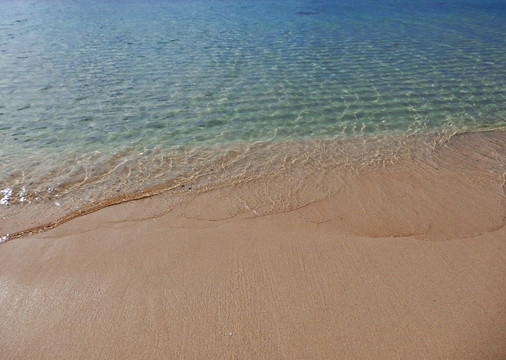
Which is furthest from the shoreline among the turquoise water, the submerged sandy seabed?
the turquoise water

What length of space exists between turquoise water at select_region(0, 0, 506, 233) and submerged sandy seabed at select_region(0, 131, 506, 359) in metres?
1.41

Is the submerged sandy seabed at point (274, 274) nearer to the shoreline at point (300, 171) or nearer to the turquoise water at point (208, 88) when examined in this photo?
the shoreline at point (300, 171)

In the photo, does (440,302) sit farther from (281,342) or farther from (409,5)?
(409,5)

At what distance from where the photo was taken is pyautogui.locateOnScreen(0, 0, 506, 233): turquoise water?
24.5 feet

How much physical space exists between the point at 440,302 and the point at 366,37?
48.7 feet

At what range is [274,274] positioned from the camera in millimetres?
4520

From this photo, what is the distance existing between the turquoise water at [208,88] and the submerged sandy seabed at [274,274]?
55.6 inches

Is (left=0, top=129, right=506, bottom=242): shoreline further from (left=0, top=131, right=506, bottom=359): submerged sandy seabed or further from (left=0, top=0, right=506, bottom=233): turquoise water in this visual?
(left=0, top=0, right=506, bottom=233): turquoise water

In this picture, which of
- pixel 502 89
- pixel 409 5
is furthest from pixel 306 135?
pixel 409 5

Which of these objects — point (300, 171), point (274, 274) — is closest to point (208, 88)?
point (300, 171)

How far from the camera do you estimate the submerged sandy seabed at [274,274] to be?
12.3 ft

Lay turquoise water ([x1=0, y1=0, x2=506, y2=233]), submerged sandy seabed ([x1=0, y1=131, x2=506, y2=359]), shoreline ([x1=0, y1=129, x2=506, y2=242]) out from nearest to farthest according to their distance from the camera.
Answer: submerged sandy seabed ([x1=0, y1=131, x2=506, y2=359]), shoreline ([x1=0, y1=129, x2=506, y2=242]), turquoise water ([x1=0, y1=0, x2=506, y2=233])

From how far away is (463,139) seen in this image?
7.93 metres

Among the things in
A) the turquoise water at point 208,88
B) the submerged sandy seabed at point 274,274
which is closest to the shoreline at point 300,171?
the submerged sandy seabed at point 274,274
